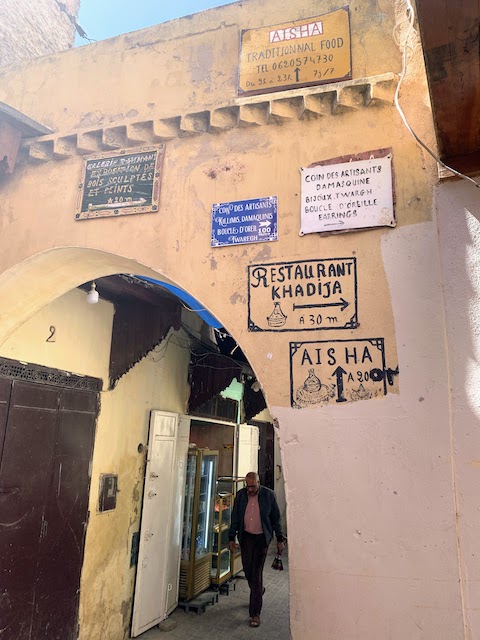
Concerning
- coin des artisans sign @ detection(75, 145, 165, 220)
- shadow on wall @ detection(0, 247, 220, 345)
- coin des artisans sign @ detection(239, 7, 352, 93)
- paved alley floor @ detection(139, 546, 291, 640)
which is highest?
coin des artisans sign @ detection(239, 7, 352, 93)

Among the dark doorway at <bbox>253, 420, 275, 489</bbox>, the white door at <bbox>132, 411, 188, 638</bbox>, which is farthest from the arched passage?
the dark doorway at <bbox>253, 420, 275, 489</bbox>

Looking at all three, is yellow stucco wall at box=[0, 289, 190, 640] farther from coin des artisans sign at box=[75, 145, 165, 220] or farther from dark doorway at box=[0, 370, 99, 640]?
coin des artisans sign at box=[75, 145, 165, 220]

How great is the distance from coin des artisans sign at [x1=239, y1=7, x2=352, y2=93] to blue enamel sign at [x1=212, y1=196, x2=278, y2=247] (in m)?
0.84

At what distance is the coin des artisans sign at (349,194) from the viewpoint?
2834 mm

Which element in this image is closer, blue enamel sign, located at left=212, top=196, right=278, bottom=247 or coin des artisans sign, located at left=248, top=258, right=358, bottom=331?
coin des artisans sign, located at left=248, top=258, right=358, bottom=331

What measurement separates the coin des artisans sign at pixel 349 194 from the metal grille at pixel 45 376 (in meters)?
2.82

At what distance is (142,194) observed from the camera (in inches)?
133

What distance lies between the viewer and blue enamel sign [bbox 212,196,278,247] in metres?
3.02

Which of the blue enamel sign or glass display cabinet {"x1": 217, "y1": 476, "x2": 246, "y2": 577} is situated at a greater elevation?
the blue enamel sign

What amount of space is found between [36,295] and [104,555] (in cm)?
297

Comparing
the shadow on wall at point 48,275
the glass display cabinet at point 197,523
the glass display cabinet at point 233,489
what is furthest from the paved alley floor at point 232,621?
the shadow on wall at point 48,275

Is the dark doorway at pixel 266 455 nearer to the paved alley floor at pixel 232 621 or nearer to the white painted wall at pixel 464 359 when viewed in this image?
the paved alley floor at pixel 232 621

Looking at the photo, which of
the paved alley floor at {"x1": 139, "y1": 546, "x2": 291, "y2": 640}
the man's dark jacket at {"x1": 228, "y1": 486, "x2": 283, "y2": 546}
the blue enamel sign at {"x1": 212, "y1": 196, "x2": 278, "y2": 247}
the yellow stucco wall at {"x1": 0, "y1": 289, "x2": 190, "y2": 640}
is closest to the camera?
the blue enamel sign at {"x1": 212, "y1": 196, "x2": 278, "y2": 247}

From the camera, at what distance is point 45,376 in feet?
14.8
